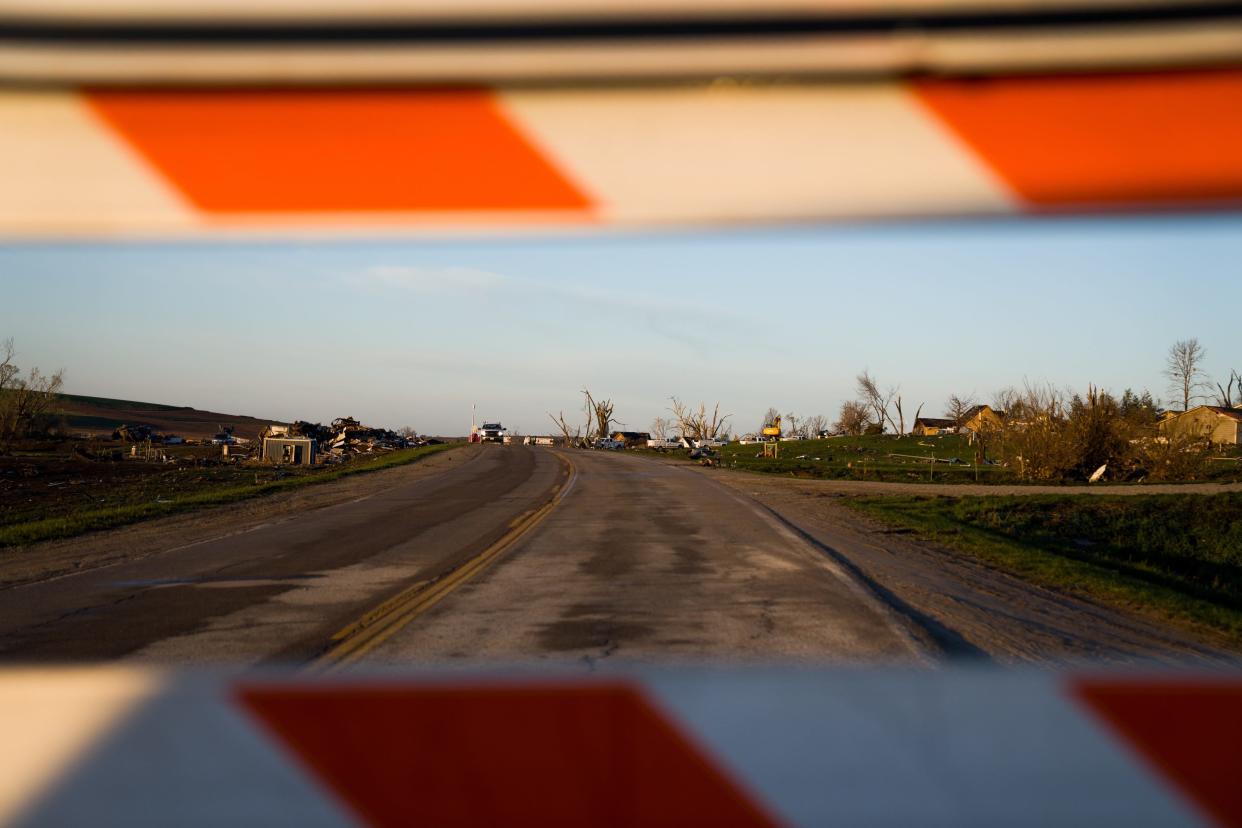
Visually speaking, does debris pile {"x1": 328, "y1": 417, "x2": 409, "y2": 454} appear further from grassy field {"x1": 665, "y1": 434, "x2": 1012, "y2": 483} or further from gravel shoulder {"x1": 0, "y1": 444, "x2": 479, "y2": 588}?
gravel shoulder {"x1": 0, "y1": 444, "x2": 479, "y2": 588}

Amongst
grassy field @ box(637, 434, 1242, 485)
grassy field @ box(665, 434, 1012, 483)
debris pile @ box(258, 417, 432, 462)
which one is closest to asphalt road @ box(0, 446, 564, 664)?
grassy field @ box(637, 434, 1242, 485)

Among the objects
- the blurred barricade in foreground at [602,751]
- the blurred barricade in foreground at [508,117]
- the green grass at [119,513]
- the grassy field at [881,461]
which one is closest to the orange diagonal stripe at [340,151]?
the blurred barricade in foreground at [508,117]

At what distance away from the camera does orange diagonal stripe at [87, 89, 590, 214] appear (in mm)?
1686

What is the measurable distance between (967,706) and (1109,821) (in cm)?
34

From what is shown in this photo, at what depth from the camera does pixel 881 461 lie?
4862 centimetres

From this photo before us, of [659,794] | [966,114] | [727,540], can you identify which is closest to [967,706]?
[659,794]

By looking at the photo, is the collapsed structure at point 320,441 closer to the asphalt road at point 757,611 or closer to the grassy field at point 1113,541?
the grassy field at point 1113,541

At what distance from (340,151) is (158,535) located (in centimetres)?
1571

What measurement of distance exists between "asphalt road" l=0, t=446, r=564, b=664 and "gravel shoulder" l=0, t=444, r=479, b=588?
420 mm

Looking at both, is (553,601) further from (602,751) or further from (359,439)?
(359,439)

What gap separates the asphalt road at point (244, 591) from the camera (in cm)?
729

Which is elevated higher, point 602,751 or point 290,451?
point 602,751

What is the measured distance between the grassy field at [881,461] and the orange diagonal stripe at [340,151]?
34018 mm

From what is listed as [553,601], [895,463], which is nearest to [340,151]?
[553,601]
